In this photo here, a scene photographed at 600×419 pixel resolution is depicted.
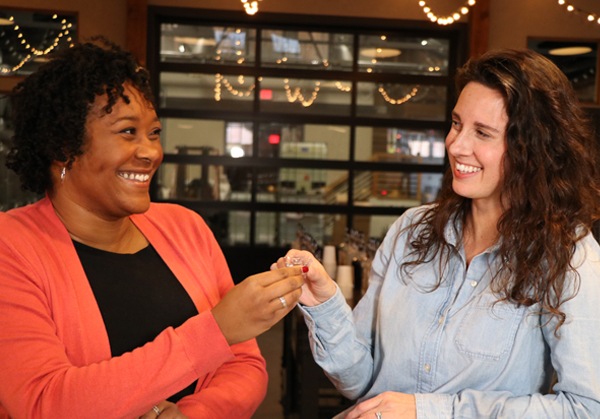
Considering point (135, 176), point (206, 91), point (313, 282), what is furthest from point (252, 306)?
point (206, 91)

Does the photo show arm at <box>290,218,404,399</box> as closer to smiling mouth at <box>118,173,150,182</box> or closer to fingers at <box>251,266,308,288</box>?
fingers at <box>251,266,308,288</box>

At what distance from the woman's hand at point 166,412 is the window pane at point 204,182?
4.98m

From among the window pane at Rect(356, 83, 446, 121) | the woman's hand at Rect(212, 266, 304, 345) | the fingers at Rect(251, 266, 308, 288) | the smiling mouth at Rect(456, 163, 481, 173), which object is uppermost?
the window pane at Rect(356, 83, 446, 121)

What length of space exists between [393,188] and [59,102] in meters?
5.27

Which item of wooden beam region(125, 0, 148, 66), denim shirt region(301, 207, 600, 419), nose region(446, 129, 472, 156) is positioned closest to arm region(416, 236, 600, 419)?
denim shirt region(301, 207, 600, 419)

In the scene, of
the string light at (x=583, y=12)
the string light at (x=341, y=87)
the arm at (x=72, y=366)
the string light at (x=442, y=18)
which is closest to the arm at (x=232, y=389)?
the arm at (x=72, y=366)

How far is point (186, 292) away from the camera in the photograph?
5.28 ft

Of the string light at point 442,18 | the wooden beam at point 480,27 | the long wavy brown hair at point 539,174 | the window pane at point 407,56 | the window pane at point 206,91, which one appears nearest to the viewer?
the long wavy brown hair at point 539,174

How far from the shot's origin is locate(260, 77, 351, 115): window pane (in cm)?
628

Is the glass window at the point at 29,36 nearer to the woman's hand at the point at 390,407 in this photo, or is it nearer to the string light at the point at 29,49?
the string light at the point at 29,49

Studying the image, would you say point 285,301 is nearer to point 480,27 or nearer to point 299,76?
point 299,76

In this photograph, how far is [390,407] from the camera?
1.32 m

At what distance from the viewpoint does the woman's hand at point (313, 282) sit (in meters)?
1.47

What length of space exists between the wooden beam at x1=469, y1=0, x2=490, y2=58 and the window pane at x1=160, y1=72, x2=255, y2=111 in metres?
2.38
